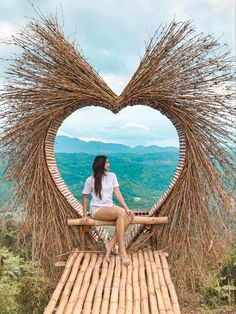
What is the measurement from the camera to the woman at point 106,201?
8.99 feet

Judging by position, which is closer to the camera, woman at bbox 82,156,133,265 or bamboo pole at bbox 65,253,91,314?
bamboo pole at bbox 65,253,91,314

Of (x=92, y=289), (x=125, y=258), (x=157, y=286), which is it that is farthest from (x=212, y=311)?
(x=92, y=289)

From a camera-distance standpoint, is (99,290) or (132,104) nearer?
(99,290)

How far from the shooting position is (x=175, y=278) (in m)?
3.20

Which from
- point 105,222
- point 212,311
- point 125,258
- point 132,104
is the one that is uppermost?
point 132,104

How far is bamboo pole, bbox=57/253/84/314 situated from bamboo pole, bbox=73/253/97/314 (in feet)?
0.23

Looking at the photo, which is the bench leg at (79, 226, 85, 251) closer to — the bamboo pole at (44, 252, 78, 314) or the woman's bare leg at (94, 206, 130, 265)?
the bamboo pole at (44, 252, 78, 314)

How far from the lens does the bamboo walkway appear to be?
7.28 feet

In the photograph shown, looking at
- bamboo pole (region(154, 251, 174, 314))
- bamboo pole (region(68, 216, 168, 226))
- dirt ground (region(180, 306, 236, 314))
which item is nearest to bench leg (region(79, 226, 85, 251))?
bamboo pole (region(68, 216, 168, 226))

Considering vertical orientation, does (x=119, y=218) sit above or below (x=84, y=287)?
above

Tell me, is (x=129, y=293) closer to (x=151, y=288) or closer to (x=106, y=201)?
(x=151, y=288)

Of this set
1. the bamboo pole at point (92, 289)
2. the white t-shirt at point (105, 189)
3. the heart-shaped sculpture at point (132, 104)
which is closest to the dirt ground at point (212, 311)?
the heart-shaped sculpture at point (132, 104)

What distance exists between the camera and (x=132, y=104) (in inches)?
119

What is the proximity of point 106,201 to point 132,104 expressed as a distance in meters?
0.81
